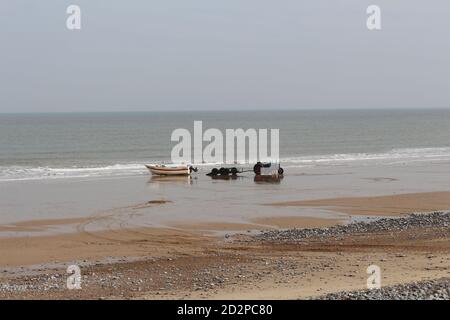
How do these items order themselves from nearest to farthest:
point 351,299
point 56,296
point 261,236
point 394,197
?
point 351,299
point 56,296
point 261,236
point 394,197

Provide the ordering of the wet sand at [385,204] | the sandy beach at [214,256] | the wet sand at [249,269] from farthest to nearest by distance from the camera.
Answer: the wet sand at [385,204] → the sandy beach at [214,256] → the wet sand at [249,269]

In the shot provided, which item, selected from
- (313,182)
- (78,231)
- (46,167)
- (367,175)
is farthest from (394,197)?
(46,167)

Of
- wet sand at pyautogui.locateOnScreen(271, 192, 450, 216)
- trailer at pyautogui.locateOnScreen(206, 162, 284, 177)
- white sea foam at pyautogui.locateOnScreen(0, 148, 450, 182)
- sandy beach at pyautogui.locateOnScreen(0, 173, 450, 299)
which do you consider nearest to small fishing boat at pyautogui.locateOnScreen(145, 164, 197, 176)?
trailer at pyautogui.locateOnScreen(206, 162, 284, 177)

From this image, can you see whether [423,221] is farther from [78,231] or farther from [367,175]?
[367,175]

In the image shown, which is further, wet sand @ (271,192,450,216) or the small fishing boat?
the small fishing boat

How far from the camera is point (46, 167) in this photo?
4909 centimetres

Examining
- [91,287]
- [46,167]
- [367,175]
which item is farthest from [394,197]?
[46,167]

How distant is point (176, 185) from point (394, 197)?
40.9ft

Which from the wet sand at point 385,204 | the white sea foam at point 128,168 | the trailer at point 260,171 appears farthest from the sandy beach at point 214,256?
the white sea foam at point 128,168

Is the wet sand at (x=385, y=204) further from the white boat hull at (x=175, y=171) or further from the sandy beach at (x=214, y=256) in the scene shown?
the white boat hull at (x=175, y=171)

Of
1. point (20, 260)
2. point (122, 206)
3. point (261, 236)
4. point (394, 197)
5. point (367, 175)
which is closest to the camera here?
point (20, 260)

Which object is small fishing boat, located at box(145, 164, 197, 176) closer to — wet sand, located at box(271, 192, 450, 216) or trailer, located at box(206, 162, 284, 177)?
trailer, located at box(206, 162, 284, 177)

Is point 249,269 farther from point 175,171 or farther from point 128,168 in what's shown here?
point 128,168
